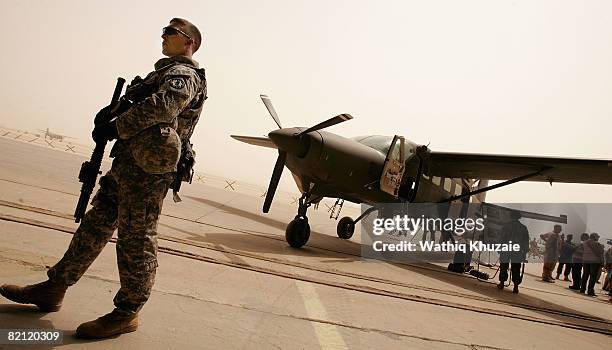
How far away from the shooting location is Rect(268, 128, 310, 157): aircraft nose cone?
22.6ft

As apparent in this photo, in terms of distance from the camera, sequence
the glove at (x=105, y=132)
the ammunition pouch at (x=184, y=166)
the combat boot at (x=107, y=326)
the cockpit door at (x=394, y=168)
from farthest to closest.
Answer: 1. the cockpit door at (x=394, y=168)
2. the ammunition pouch at (x=184, y=166)
3. the glove at (x=105, y=132)
4. the combat boot at (x=107, y=326)

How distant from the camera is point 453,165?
9.73m

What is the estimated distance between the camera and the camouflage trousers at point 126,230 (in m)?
2.40

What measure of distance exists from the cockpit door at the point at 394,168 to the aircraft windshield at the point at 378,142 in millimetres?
361

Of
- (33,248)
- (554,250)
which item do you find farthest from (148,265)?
(554,250)

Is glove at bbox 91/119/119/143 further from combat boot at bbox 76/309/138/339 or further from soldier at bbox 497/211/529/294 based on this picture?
soldier at bbox 497/211/529/294

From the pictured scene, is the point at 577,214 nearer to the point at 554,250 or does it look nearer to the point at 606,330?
the point at 554,250

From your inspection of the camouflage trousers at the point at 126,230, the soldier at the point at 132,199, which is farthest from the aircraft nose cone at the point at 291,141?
the camouflage trousers at the point at 126,230

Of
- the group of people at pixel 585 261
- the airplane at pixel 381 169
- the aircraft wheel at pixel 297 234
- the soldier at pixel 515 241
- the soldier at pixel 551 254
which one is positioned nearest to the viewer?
the airplane at pixel 381 169

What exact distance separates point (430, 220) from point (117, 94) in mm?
9273

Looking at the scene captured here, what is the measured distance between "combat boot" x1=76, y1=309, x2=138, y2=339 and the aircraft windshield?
726 cm

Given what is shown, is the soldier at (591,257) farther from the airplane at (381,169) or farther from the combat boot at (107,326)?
the combat boot at (107,326)
